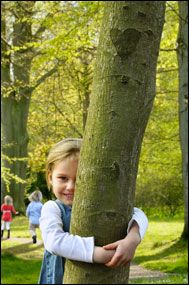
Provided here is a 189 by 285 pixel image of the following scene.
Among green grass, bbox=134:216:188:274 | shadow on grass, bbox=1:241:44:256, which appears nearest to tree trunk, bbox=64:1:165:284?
green grass, bbox=134:216:188:274

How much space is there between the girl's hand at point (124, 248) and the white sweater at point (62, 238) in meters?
0.04

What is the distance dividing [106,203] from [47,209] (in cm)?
55

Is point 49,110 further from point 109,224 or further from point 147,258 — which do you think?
point 109,224

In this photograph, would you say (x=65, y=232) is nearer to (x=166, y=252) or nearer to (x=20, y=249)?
(x=166, y=252)

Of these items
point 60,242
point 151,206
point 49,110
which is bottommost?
point 151,206

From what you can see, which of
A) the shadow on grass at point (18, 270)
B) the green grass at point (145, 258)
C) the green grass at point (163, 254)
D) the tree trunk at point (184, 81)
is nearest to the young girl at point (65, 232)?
the green grass at point (145, 258)

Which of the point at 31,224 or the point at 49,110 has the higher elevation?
the point at 49,110

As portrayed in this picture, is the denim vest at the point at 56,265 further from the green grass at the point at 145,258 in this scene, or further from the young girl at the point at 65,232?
the green grass at the point at 145,258

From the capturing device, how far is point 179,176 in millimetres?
32188

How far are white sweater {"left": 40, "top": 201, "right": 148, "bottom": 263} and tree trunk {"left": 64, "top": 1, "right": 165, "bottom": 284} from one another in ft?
0.11

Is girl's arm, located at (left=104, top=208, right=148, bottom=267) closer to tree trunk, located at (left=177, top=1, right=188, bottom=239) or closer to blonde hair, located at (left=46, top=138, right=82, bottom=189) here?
blonde hair, located at (left=46, top=138, right=82, bottom=189)

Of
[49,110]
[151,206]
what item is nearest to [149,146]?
[49,110]

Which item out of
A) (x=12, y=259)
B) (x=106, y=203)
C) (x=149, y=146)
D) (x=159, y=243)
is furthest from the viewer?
(x=149, y=146)

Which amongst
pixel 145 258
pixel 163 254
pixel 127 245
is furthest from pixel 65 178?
pixel 163 254
